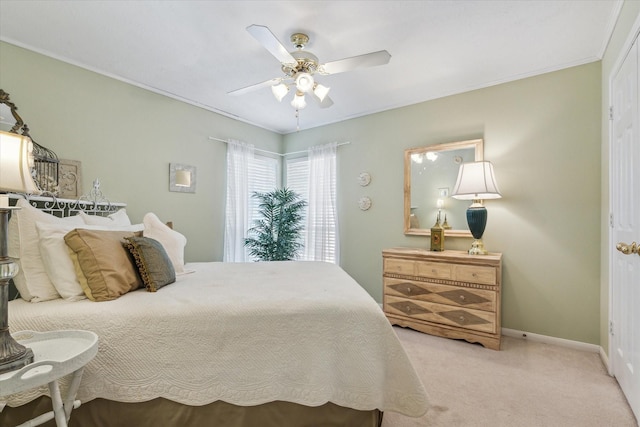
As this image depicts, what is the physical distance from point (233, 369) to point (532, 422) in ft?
5.80

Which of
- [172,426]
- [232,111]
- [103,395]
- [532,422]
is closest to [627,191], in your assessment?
[532,422]

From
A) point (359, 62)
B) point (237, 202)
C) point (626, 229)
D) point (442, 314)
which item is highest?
point (359, 62)

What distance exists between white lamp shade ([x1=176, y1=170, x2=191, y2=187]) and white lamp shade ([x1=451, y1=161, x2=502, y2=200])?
313cm

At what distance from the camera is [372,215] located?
408 centimetres

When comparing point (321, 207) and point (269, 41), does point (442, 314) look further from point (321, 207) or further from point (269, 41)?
point (269, 41)

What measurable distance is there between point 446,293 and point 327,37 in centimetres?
257

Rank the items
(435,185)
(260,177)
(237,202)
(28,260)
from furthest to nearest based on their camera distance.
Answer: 1. (260,177)
2. (237,202)
3. (435,185)
4. (28,260)

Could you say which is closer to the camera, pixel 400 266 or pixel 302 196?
pixel 400 266

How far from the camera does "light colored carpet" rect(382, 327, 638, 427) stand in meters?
1.79

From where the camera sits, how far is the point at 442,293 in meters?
2.99

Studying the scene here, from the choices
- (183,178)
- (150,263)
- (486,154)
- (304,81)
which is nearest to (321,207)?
(183,178)

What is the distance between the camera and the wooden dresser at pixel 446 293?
275cm

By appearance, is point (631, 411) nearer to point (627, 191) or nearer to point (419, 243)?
point (627, 191)

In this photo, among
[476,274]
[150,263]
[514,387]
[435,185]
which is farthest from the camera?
[435,185]
